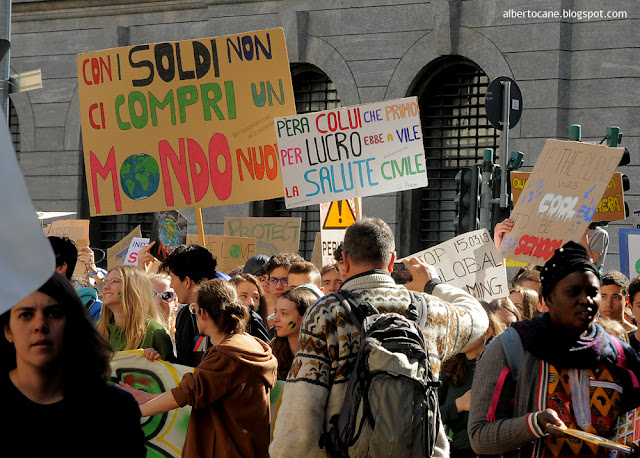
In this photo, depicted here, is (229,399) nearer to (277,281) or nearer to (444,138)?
(277,281)

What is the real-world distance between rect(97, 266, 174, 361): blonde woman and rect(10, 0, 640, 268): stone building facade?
9790 mm

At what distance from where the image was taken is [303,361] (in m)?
4.20

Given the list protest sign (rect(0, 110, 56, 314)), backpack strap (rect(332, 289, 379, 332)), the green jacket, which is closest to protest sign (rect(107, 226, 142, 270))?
the green jacket

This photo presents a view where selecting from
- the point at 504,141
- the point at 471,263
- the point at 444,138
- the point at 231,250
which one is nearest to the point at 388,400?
the point at 471,263

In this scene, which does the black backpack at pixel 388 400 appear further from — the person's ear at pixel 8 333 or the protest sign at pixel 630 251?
the protest sign at pixel 630 251

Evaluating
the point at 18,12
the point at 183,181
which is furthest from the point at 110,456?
the point at 18,12

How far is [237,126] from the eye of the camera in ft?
31.3

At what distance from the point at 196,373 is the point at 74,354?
7.42ft

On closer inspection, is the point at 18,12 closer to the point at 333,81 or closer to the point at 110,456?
the point at 333,81

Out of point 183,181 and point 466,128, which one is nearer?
point 183,181

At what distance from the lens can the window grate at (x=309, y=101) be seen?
18328mm

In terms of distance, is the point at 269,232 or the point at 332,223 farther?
the point at 269,232

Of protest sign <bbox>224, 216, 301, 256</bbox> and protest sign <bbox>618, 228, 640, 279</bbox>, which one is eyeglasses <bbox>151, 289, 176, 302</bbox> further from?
protest sign <bbox>224, 216, 301, 256</bbox>

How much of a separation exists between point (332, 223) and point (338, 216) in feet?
0.31
